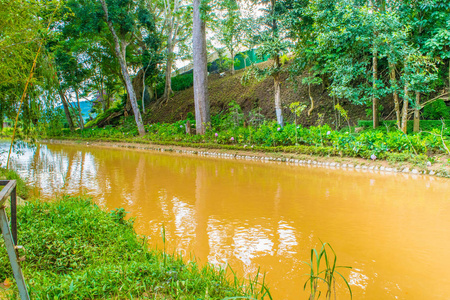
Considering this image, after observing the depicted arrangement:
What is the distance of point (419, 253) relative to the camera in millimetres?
3170

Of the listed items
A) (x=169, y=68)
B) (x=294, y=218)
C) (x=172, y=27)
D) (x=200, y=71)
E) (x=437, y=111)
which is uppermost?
(x=172, y=27)

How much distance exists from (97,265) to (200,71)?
36.8 feet

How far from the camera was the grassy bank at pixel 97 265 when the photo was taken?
6.61 ft

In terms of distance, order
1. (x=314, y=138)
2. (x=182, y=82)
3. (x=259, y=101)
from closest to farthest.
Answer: (x=314, y=138) → (x=259, y=101) → (x=182, y=82)

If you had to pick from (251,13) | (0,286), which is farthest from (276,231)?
(251,13)

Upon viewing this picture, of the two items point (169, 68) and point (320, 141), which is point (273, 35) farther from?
point (169, 68)

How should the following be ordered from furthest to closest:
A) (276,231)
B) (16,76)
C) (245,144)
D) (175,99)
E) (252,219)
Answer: (175,99) → (245,144) → (16,76) → (252,219) → (276,231)

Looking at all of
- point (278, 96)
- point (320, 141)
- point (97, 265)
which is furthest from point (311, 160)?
point (97, 265)

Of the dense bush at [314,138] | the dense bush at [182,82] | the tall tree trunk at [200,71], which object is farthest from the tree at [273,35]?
the dense bush at [182,82]

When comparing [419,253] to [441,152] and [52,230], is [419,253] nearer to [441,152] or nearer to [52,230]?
[52,230]

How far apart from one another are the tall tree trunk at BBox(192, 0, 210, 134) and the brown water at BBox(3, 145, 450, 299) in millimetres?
5542

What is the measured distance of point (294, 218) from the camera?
14.0ft

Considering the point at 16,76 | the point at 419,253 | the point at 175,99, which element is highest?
the point at 175,99

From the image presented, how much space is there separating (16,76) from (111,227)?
3094mm
